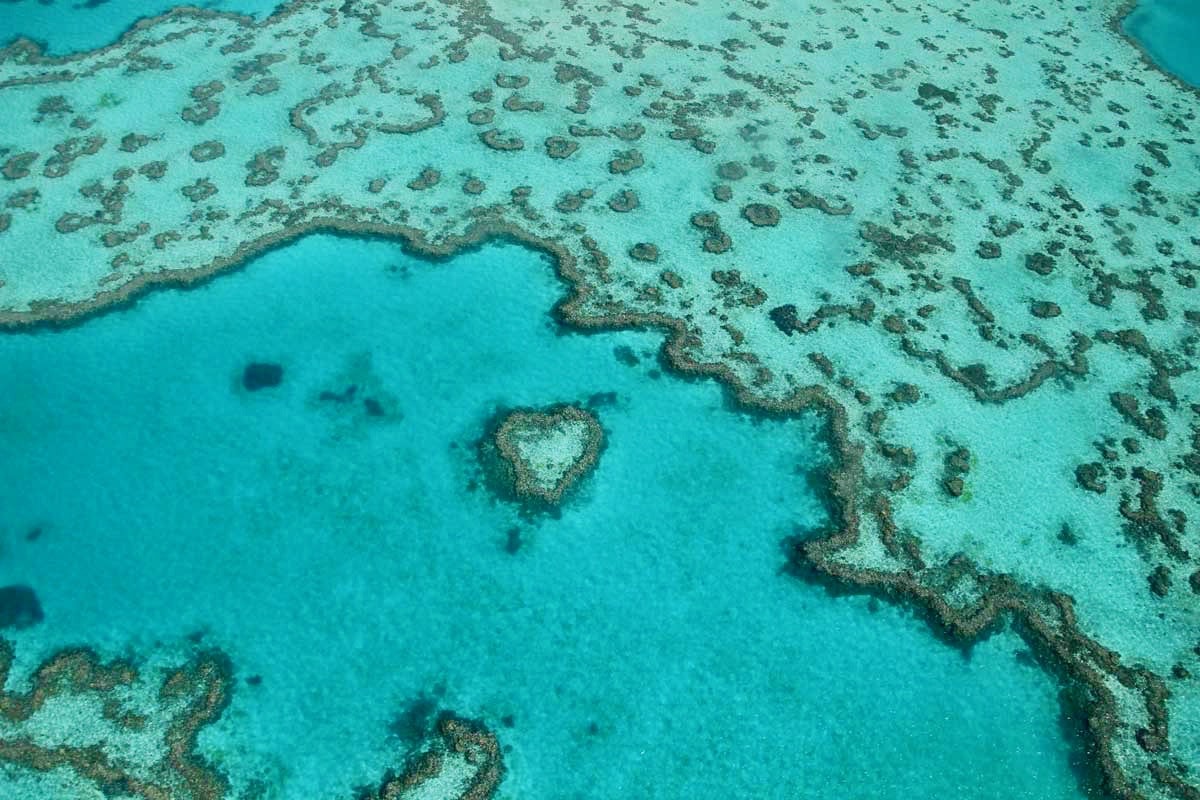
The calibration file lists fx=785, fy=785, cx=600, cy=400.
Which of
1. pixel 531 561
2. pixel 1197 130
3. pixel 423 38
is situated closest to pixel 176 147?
pixel 423 38

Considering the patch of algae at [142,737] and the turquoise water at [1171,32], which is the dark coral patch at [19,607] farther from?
the turquoise water at [1171,32]

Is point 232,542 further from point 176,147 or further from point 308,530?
point 176,147

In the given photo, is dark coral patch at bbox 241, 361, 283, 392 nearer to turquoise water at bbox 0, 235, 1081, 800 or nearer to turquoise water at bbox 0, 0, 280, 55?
turquoise water at bbox 0, 235, 1081, 800

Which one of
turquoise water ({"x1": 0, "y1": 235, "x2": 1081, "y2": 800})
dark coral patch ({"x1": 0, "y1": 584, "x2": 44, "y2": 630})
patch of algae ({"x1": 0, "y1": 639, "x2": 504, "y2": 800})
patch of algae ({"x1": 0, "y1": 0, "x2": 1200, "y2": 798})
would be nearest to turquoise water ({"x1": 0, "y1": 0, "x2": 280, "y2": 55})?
patch of algae ({"x1": 0, "y1": 0, "x2": 1200, "y2": 798})

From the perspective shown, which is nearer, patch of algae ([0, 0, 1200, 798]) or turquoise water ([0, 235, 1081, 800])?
turquoise water ([0, 235, 1081, 800])

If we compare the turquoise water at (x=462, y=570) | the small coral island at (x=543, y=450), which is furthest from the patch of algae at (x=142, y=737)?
the small coral island at (x=543, y=450)

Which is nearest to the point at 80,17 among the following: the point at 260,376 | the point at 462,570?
the point at 260,376
